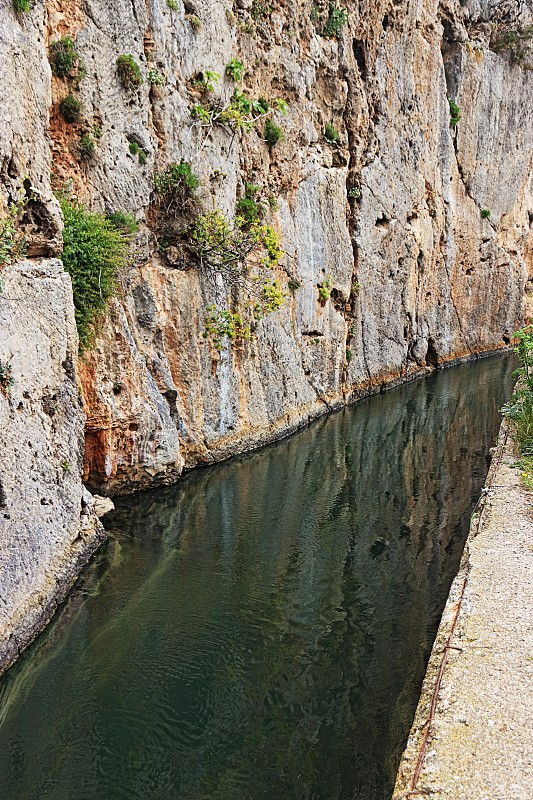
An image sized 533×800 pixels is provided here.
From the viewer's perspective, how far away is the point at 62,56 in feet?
39.9

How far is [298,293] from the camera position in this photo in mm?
20984

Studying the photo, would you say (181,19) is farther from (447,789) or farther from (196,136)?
Result: (447,789)

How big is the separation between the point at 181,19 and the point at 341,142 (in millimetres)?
10310

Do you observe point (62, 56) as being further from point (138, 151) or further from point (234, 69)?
point (234, 69)

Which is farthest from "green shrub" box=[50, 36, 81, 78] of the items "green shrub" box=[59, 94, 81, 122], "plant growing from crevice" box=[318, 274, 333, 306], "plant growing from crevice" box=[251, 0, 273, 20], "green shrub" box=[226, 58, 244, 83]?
"plant growing from crevice" box=[318, 274, 333, 306]

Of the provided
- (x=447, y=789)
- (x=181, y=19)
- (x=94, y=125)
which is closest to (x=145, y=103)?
(x=94, y=125)

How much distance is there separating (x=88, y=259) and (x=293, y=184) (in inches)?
420

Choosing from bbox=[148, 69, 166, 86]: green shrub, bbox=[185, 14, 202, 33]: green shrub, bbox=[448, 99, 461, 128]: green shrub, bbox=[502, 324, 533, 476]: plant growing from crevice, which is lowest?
bbox=[502, 324, 533, 476]: plant growing from crevice

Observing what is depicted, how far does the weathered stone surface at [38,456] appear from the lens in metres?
8.41

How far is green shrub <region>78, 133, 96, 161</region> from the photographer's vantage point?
12.7 metres

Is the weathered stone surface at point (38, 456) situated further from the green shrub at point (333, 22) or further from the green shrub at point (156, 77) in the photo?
the green shrub at point (333, 22)

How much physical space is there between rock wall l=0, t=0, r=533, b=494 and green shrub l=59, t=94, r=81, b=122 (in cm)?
12

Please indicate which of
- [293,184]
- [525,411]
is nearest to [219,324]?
[293,184]

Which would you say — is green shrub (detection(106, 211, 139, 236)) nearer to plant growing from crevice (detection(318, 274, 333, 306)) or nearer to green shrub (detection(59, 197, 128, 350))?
green shrub (detection(59, 197, 128, 350))
